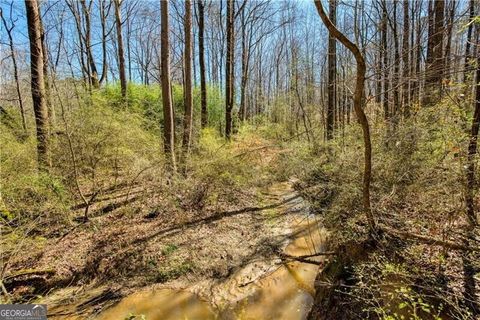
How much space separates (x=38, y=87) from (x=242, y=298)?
563 centimetres

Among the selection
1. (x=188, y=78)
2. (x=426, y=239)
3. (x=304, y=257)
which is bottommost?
(x=304, y=257)

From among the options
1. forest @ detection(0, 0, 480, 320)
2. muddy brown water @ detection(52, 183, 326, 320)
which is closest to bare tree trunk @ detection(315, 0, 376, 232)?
forest @ detection(0, 0, 480, 320)

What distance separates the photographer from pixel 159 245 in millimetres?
Result: 4898

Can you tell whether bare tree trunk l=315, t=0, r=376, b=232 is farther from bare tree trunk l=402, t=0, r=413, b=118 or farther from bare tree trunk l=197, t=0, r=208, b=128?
bare tree trunk l=197, t=0, r=208, b=128

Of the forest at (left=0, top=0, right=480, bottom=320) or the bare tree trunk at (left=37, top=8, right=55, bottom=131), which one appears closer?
the forest at (left=0, top=0, right=480, bottom=320)

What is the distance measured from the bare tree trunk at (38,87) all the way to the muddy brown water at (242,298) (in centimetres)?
343

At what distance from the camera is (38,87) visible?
215 inches

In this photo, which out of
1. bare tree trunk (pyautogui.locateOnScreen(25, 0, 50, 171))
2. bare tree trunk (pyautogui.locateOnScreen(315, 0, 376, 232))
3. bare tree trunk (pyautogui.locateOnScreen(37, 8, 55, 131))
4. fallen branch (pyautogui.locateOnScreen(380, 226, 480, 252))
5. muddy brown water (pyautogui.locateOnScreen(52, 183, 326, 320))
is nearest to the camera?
fallen branch (pyautogui.locateOnScreen(380, 226, 480, 252))

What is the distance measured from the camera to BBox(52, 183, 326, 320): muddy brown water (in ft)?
12.1

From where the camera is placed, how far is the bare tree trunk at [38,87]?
5.37 metres

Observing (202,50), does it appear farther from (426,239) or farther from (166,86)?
(426,239)

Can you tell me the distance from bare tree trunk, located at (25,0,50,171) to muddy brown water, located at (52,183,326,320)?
343 centimetres

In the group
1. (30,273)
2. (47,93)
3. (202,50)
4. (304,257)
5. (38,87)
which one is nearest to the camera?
(30,273)

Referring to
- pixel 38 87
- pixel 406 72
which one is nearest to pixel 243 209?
pixel 406 72
